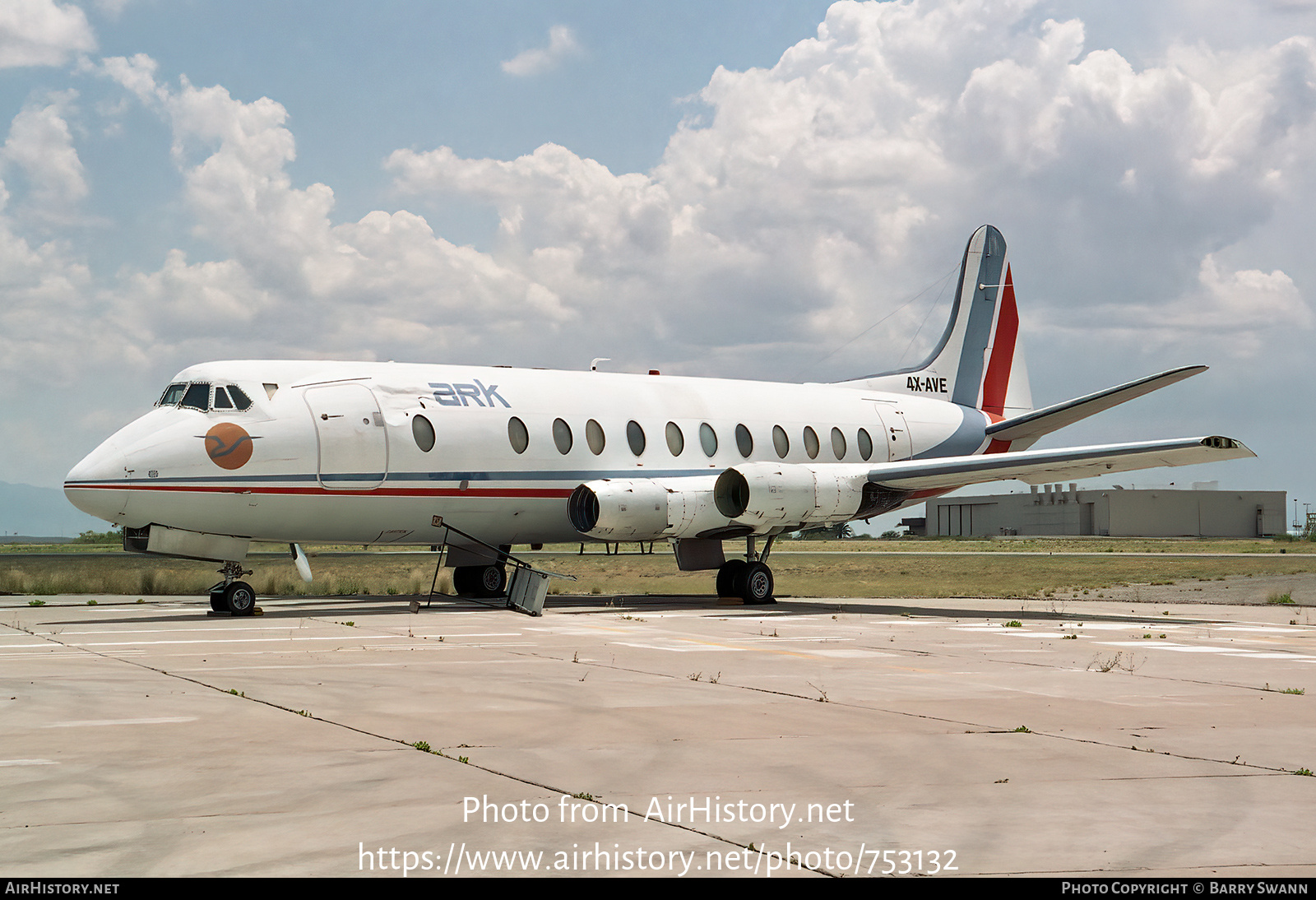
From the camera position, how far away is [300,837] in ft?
17.7

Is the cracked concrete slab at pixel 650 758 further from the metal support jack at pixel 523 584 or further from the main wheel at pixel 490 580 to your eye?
the main wheel at pixel 490 580

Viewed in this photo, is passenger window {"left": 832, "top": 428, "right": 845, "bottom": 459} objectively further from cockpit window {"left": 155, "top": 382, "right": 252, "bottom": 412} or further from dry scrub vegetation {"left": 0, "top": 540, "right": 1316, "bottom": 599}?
cockpit window {"left": 155, "top": 382, "right": 252, "bottom": 412}

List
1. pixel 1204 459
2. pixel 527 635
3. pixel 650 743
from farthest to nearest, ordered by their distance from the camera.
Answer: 1. pixel 1204 459
2. pixel 527 635
3. pixel 650 743

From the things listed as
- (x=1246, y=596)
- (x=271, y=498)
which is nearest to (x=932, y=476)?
Answer: (x=1246, y=596)

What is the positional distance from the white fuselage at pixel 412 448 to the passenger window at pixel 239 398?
0.06 meters

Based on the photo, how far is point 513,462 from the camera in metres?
22.7

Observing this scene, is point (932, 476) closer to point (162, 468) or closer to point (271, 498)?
point (271, 498)

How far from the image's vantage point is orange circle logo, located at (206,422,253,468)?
19578 mm

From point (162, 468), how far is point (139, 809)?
46.4ft

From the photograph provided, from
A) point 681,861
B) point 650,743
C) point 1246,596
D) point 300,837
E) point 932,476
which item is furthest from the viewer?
point 1246,596

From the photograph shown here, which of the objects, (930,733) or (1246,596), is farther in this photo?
(1246,596)

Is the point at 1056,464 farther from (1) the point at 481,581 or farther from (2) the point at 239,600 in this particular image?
(2) the point at 239,600

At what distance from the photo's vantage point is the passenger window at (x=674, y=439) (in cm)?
2489

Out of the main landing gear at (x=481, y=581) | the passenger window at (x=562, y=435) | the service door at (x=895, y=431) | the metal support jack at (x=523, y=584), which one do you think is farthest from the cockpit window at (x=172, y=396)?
the service door at (x=895, y=431)
